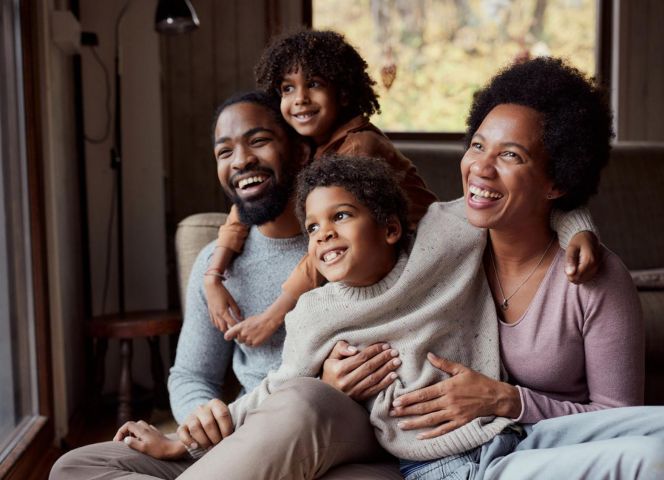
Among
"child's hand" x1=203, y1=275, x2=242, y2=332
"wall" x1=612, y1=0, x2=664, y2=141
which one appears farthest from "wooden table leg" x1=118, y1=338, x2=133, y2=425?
"wall" x1=612, y1=0, x2=664, y2=141

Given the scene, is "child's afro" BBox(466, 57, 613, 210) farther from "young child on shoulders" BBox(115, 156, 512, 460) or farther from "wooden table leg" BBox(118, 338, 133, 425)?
"wooden table leg" BBox(118, 338, 133, 425)

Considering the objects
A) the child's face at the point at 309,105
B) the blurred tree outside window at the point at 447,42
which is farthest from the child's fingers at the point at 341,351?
the blurred tree outside window at the point at 447,42

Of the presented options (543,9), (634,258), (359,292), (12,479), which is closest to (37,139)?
(12,479)

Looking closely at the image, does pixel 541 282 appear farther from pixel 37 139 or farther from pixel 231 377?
pixel 231 377

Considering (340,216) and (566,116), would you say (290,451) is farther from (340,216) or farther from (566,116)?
(566,116)

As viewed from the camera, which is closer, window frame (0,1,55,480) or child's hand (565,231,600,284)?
child's hand (565,231,600,284)

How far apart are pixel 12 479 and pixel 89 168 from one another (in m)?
1.59

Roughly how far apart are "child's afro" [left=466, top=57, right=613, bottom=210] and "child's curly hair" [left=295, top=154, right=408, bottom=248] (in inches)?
10.7

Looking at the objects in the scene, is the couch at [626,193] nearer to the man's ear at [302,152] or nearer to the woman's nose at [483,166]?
the man's ear at [302,152]

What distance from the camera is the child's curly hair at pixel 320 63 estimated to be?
6.57 feet

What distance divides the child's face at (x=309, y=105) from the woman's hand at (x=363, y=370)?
2.17 feet

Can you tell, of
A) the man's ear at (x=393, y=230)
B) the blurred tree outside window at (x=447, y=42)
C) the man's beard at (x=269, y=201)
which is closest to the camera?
the man's ear at (x=393, y=230)

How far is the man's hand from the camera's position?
151 cm

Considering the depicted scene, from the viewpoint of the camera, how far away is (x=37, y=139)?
266 cm
